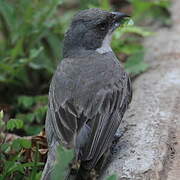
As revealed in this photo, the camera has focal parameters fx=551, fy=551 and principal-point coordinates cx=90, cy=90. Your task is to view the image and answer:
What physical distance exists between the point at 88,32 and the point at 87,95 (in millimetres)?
1054

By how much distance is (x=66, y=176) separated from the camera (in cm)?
404

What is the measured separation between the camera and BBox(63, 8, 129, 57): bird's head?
17.9ft

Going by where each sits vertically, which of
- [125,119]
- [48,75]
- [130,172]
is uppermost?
[130,172]

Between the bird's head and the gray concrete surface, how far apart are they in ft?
2.20

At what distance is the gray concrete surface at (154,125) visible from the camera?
411 cm

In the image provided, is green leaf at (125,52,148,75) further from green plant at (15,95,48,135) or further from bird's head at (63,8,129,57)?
green plant at (15,95,48,135)

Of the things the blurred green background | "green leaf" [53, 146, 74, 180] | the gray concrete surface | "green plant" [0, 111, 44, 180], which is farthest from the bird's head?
"green leaf" [53, 146, 74, 180]

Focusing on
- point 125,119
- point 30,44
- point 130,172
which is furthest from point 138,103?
point 30,44

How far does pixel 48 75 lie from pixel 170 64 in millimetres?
1593

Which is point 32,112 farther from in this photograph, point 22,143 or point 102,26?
point 22,143

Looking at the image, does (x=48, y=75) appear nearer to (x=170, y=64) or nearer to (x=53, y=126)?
(x=170, y=64)

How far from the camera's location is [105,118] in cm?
458

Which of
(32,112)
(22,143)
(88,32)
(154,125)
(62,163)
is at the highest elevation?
(62,163)

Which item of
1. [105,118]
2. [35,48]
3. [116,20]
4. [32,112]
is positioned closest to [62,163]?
[105,118]
